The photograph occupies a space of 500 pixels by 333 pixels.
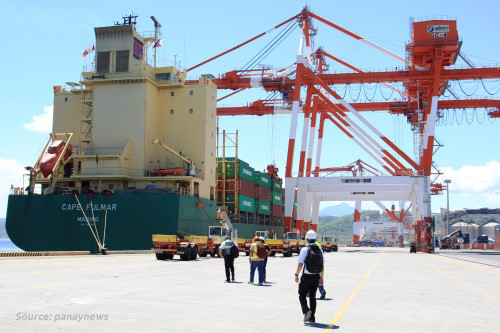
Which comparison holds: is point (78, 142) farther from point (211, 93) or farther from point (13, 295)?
point (13, 295)

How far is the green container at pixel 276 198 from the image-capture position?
6506cm

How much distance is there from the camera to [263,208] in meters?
60.0

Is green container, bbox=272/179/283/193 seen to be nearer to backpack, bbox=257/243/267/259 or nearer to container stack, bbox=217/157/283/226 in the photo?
container stack, bbox=217/157/283/226

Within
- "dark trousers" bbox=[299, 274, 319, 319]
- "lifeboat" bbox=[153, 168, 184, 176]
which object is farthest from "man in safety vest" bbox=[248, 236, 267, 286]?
"lifeboat" bbox=[153, 168, 184, 176]

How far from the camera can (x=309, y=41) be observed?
183 feet

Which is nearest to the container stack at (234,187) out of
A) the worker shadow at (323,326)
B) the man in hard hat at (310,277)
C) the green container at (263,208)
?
the green container at (263,208)

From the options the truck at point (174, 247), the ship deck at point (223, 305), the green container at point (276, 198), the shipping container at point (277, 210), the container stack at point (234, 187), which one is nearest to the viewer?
the ship deck at point (223, 305)

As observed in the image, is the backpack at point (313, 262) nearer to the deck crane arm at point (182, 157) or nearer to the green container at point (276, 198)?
the deck crane arm at point (182, 157)

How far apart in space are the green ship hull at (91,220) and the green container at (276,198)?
27355 mm

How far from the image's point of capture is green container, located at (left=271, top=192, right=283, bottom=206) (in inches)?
2562

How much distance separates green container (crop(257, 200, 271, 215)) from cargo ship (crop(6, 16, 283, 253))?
13.1 m

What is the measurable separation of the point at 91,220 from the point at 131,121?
8.79 m

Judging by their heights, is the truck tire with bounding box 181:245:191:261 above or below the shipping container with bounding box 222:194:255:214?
below

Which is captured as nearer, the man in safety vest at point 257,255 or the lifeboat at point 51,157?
the man in safety vest at point 257,255
